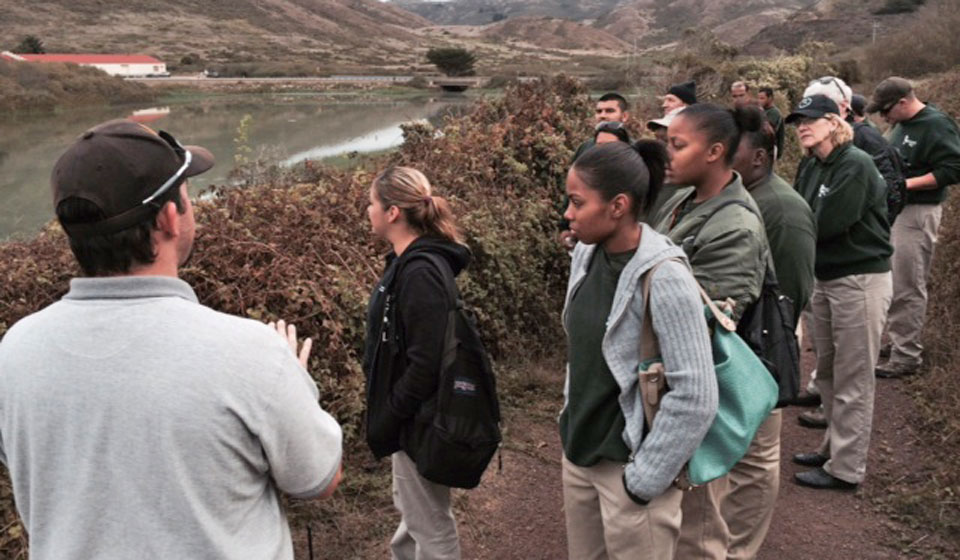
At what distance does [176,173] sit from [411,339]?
135 centimetres

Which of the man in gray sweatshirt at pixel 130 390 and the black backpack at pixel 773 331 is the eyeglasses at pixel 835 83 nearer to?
the black backpack at pixel 773 331

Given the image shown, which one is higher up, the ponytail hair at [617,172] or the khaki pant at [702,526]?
the ponytail hair at [617,172]

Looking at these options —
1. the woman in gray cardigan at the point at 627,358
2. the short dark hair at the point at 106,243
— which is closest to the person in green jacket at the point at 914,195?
the woman in gray cardigan at the point at 627,358

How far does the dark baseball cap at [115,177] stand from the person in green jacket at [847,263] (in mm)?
3389

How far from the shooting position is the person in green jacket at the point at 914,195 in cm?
517

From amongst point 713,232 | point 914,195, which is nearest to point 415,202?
point 713,232

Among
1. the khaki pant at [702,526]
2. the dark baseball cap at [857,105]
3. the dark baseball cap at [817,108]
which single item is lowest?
the khaki pant at [702,526]

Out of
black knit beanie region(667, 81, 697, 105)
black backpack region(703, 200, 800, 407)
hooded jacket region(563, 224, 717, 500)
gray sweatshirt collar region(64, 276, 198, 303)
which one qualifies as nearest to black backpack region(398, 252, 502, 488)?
hooded jacket region(563, 224, 717, 500)

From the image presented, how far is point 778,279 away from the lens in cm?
309

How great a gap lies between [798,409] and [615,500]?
11.7ft

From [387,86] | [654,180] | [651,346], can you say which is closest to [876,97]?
[654,180]

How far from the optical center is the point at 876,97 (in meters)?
5.40

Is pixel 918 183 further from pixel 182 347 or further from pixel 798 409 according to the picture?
pixel 182 347

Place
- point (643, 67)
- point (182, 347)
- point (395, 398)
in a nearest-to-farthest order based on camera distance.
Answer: point (182, 347) → point (395, 398) → point (643, 67)
